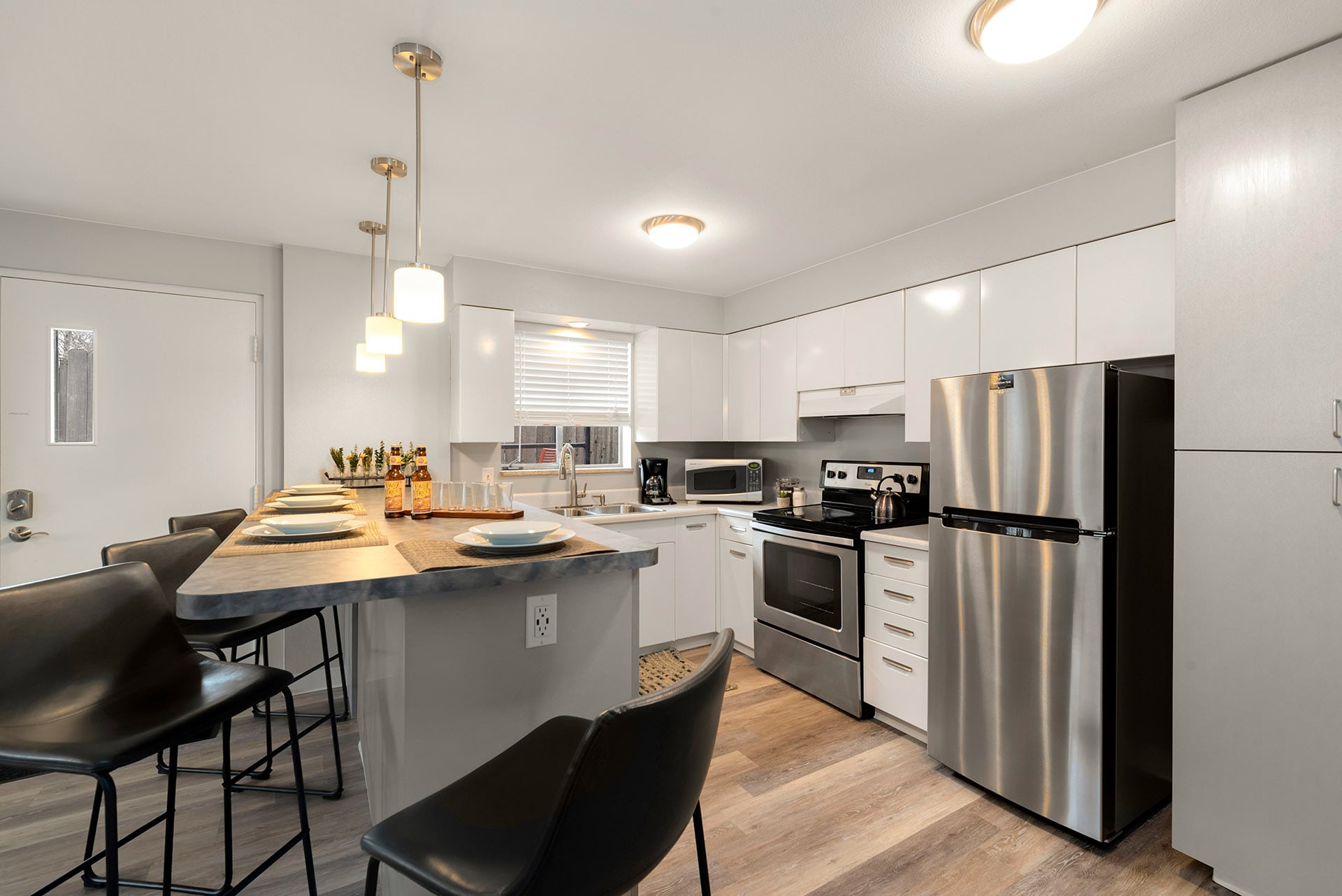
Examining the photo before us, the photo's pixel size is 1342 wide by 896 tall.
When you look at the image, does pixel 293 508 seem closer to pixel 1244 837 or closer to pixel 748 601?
pixel 748 601

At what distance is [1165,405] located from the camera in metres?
2.19

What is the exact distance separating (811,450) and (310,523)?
3091mm

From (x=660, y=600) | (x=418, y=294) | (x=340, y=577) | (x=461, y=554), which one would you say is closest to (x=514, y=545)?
(x=461, y=554)

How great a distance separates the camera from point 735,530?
3.84 meters

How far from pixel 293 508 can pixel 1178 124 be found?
10.7 ft

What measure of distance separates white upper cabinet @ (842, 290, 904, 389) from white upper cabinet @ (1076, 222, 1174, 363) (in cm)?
85

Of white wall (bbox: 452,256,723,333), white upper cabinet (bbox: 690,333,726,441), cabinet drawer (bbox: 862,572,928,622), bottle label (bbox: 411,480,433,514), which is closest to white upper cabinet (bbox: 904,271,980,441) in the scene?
cabinet drawer (bbox: 862,572,928,622)

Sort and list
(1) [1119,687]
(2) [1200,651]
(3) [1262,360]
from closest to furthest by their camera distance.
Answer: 1. (3) [1262,360]
2. (2) [1200,651]
3. (1) [1119,687]

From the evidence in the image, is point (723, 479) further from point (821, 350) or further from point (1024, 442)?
point (1024, 442)

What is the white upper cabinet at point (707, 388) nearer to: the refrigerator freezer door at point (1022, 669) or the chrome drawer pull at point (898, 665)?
the chrome drawer pull at point (898, 665)

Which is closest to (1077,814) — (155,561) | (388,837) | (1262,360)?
(1262,360)

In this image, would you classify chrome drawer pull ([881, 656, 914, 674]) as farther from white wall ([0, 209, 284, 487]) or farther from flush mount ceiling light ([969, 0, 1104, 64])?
white wall ([0, 209, 284, 487])

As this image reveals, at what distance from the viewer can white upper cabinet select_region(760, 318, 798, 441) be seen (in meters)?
3.86

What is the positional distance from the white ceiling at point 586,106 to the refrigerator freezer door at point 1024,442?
88cm
